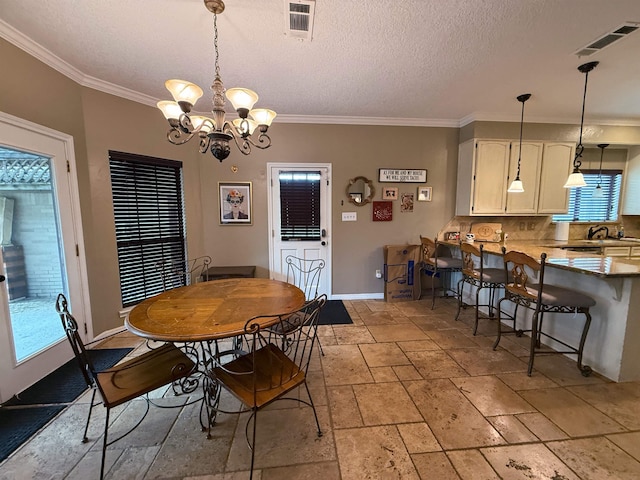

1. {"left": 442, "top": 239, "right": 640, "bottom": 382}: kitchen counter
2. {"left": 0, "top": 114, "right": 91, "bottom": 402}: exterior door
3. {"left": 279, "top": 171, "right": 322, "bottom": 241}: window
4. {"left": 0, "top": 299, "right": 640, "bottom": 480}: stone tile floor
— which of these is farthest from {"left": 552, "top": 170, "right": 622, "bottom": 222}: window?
{"left": 0, "top": 114, "right": 91, "bottom": 402}: exterior door

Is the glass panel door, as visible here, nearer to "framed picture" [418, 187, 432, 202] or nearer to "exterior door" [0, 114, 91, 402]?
"exterior door" [0, 114, 91, 402]

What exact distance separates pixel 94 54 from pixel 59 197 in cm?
129

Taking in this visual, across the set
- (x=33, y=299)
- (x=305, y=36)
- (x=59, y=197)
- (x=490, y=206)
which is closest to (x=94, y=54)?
(x=59, y=197)

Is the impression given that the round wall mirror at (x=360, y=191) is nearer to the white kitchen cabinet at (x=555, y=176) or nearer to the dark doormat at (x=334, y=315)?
the dark doormat at (x=334, y=315)

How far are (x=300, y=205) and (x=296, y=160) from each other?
65 cm

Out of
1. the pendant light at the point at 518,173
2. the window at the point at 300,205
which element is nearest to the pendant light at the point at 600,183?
the pendant light at the point at 518,173

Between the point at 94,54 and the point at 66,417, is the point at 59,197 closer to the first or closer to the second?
the point at 94,54

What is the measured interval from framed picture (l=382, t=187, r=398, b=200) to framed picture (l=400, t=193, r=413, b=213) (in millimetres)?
122

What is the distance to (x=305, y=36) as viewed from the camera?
200 cm

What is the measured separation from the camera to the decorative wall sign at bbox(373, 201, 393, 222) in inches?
155

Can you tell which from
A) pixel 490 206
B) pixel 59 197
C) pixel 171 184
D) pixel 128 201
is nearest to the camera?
Answer: pixel 59 197

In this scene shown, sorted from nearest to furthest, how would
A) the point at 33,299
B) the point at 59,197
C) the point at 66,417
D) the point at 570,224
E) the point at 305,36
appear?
the point at 66,417 → the point at 305,36 → the point at 33,299 → the point at 59,197 → the point at 570,224

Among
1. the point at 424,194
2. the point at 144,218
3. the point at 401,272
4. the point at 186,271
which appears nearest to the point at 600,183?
the point at 424,194

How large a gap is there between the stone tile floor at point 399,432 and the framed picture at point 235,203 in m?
2.31
